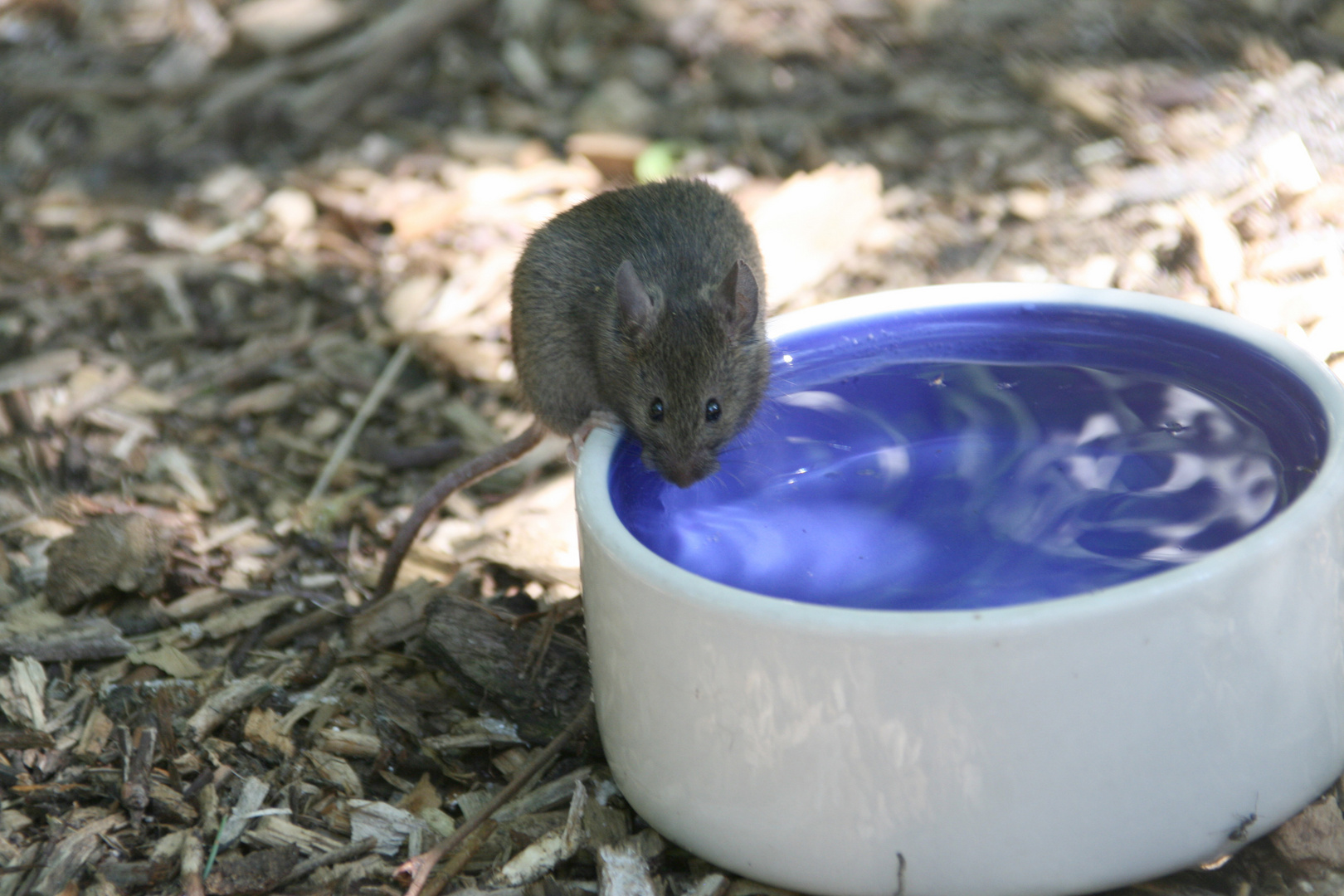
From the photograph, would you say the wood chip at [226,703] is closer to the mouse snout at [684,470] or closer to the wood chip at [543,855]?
the wood chip at [543,855]

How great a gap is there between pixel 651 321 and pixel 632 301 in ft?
0.29

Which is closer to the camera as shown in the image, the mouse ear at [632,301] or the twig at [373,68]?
the mouse ear at [632,301]

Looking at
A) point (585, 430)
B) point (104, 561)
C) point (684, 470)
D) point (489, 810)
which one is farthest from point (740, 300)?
point (104, 561)

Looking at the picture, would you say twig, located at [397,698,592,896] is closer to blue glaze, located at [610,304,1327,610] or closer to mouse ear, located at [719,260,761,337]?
blue glaze, located at [610,304,1327,610]

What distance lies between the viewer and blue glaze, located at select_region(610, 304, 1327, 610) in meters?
3.19

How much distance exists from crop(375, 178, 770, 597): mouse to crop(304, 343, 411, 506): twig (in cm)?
→ 72

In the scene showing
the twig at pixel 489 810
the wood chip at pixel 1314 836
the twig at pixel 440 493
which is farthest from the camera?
the twig at pixel 440 493

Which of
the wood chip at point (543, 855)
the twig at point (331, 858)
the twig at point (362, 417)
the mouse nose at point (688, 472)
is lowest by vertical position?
the twig at point (362, 417)

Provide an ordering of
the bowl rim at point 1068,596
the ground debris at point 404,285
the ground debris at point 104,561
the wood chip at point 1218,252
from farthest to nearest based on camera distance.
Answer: the wood chip at point 1218,252, the ground debris at point 104,561, the ground debris at point 404,285, the bowl rim at point 1068,596

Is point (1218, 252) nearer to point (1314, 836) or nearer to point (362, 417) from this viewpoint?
point (1314, 836)

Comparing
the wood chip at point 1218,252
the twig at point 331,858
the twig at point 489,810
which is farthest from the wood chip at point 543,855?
the wood chip at point 1218,252

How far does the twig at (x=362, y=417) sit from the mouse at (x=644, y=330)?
0.72 m

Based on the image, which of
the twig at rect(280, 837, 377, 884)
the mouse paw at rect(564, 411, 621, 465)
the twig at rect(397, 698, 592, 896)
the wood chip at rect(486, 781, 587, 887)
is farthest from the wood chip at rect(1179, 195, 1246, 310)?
the twig at rect(280, 837, 377, 884)

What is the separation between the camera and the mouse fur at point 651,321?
12.3 ft
